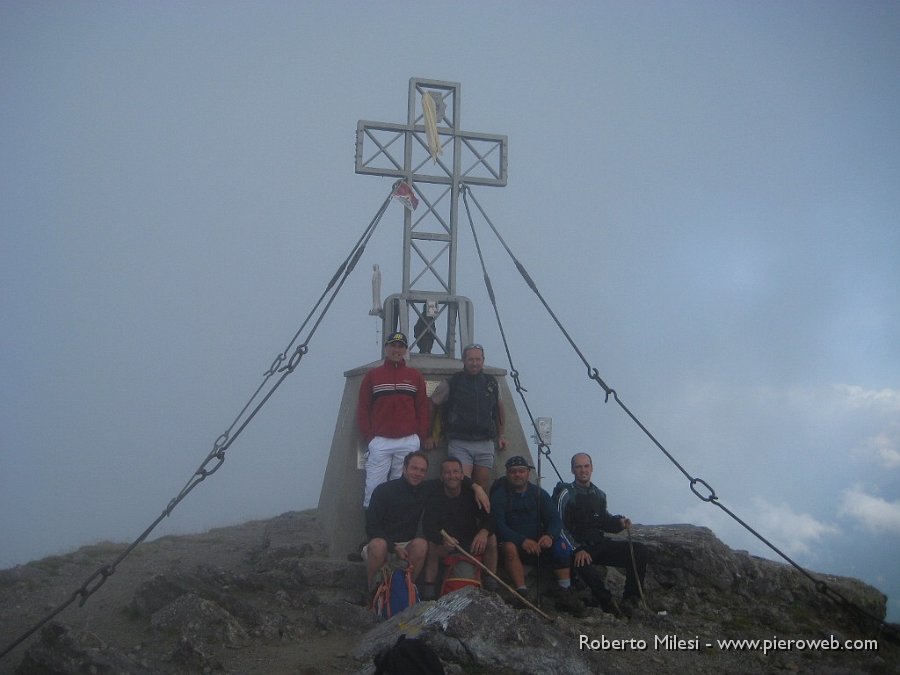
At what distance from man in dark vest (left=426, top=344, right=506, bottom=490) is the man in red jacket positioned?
308 millimetres

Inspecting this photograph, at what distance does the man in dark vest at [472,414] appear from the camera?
350 inches

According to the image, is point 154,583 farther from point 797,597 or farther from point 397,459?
point 797,597

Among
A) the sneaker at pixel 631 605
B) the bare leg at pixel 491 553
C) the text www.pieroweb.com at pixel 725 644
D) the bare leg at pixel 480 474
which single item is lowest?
the text www.pieroweb.com at pixel 725 644

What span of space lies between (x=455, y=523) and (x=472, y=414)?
4.56 ft

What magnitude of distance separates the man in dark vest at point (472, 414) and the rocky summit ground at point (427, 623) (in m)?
1.66

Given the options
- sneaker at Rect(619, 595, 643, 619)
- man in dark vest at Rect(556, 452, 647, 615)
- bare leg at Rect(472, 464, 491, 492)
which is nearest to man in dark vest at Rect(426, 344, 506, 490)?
bare leg at Rect(472, 464, 491, 492)

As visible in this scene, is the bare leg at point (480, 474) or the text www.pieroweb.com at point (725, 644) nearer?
the text www.pieroweb.com at point (725, 644)

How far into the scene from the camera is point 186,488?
25.3 ft

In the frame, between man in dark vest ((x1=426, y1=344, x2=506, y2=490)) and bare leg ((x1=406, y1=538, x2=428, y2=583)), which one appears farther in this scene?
man in dark vest ((x1=426, y1=344, x2=506, y2=490))

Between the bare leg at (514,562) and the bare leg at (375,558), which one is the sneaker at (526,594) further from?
the bare leg at (375,558)

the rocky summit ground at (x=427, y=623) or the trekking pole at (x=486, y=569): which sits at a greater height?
the trekking pole at (x=486, y=569)

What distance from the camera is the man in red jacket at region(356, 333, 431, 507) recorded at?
28.4 ft

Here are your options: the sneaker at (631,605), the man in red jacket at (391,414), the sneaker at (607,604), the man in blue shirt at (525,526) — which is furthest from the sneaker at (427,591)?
the sneaker at (631,605)

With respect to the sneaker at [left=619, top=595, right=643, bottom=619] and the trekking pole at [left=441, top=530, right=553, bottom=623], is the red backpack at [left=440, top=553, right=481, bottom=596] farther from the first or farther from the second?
the sneaker at [left=619, top=595, right=643, bottom=619]
